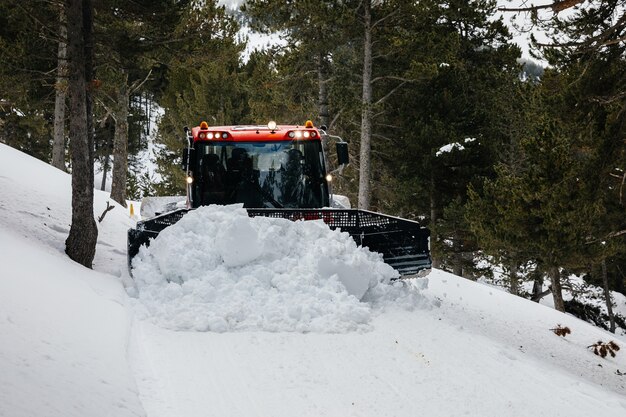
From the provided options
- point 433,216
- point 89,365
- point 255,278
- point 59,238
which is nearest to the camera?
point 89,365

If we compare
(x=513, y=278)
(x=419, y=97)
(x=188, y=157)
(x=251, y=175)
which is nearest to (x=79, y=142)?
(x=188, y=157)

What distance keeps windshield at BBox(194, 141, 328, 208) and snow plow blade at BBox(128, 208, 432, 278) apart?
1.08 m

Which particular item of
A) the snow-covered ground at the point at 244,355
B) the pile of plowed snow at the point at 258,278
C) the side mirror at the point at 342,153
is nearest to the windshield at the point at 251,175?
the side mirror at the point at 342,153

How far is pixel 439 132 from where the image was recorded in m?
17.1

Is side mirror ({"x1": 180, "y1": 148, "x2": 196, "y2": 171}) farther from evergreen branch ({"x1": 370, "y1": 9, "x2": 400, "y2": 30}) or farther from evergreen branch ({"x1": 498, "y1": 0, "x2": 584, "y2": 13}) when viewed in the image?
evergreen branch ({"x1": 370, "y1": 9, "x2": 400, "y2": 30})

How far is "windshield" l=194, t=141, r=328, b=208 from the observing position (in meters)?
7.91

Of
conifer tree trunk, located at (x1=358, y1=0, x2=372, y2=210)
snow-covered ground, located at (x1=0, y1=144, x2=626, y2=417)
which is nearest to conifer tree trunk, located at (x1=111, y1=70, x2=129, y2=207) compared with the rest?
conifer tree trunk, located at (x1=358, y1=0, x2=372, y2=210)

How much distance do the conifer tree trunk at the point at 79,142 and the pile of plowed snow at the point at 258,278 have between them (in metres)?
1.07

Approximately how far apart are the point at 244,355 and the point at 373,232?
2.83m

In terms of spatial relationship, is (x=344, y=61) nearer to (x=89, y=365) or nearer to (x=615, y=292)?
(x=89, y=365)

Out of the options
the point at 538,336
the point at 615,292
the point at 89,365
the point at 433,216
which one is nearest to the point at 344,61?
the point at 433,216

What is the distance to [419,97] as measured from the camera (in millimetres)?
17734

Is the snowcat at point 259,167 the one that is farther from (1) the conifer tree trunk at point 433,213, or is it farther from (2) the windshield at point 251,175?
(1) the conifer tree trunk at point 433,213

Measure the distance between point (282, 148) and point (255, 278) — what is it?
2.89 metres
